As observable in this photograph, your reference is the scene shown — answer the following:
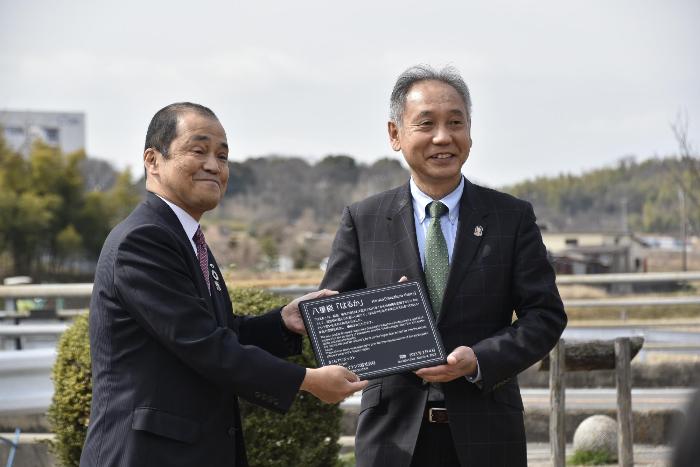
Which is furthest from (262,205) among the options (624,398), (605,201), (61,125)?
(624,398)

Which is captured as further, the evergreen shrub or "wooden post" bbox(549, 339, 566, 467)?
"wooden post" bbox(549, 339, 566, 467)

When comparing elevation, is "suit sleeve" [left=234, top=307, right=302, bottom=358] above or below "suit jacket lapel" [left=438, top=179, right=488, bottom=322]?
below

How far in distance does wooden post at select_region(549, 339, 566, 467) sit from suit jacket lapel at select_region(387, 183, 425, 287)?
279cm

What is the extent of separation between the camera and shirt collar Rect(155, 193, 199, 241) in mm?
3387

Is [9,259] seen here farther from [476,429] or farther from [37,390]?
[476,429]

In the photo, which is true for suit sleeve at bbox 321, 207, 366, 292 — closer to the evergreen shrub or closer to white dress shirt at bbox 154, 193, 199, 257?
white dress shirt at bbox 154, 193, 199, 257

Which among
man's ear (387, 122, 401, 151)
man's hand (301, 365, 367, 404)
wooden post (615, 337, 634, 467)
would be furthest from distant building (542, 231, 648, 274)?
man's hand (301, 365, 367, 404)

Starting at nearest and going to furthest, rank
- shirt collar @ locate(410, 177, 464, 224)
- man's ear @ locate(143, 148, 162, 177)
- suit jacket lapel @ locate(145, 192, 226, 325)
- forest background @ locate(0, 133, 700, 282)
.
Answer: suit jacket lapel @ locate(145, 192, 226, 325)
man's ear @ locate(143, 148, 162, 177)
shirt collar @ locate(410, 177, 464, 224)
forest background @ locate(0, 133, 700, 282)

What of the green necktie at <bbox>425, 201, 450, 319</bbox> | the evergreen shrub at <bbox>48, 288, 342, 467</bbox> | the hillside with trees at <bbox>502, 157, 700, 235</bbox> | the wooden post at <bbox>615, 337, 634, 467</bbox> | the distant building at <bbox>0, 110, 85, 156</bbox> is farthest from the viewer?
the distant building at <bbox>0, 110, 85, 156</bbox>

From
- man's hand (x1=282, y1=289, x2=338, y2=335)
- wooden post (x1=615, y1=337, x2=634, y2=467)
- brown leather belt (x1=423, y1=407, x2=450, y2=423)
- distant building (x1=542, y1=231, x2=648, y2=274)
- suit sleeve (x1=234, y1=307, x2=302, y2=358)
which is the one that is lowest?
distant building (x1=542, y1=231, x2=648, y2=274)

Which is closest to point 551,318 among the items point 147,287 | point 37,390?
point 147,287

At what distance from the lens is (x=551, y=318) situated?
359cm

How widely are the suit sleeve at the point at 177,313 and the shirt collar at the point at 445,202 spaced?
84 centimetres

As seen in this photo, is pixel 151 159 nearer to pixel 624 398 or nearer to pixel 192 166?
pixel 192 166
